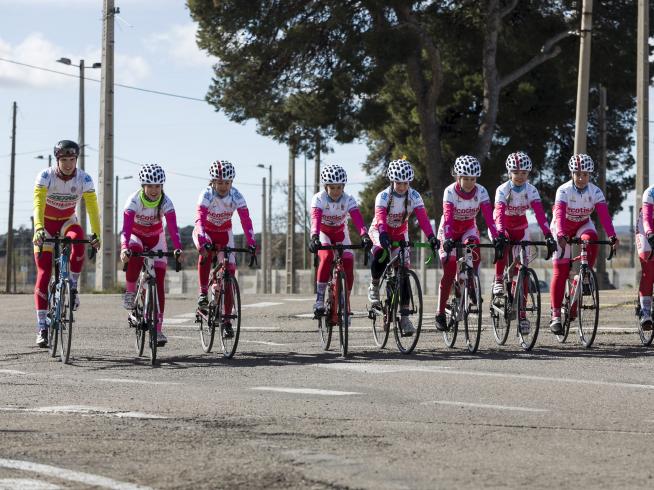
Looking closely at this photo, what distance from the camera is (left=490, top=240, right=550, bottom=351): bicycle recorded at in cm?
1477

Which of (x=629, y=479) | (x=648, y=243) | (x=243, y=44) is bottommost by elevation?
(x=629, y=479)

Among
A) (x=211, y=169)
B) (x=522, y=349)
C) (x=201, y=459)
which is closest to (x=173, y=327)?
(x=211, y=169)

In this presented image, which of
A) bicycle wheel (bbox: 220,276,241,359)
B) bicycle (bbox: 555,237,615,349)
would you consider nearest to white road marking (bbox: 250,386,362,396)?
bicycle wheel (bbox: 220,276,241,359)

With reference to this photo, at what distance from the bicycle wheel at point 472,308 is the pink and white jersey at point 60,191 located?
4.32m

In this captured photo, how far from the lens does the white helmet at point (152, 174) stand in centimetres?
1437

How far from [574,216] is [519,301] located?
132cm

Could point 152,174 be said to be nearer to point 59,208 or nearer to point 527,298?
point 59,208

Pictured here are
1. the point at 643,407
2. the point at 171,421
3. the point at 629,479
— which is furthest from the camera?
the point at 643,407

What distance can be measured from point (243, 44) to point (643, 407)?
94.1 feet

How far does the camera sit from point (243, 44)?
1464 inches

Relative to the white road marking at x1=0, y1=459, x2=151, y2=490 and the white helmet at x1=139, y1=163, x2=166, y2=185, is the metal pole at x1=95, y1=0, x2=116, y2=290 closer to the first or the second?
the white helmet at x1=139, y1=163, x2=166, y2=185

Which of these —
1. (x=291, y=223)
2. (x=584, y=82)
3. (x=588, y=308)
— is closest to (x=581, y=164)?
(x=588, y=308)

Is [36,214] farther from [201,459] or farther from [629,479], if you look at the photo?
[629,479]

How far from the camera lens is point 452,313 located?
49.4 feet
